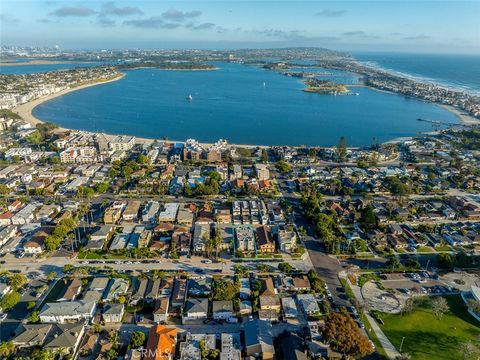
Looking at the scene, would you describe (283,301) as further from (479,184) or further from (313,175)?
(479,184)

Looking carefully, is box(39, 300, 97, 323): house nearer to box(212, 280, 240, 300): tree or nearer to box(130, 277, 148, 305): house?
box(130, 277, 148, 305): house

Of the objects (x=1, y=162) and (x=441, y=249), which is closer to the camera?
(x=441, y=249)

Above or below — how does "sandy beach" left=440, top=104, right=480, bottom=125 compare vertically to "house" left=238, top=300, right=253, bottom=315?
above

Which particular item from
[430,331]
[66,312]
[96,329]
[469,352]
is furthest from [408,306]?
[66,312]

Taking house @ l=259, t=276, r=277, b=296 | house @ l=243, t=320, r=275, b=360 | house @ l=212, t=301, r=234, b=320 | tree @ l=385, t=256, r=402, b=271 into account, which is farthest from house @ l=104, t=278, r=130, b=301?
tree @ l=385, t=256, r=402, b=271

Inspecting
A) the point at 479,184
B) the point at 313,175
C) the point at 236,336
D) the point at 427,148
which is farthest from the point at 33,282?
the point at 427,148

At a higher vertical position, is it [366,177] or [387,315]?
[366,177]

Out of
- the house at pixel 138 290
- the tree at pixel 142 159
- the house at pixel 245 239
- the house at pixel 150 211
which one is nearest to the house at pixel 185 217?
the house at pixel 150 211
